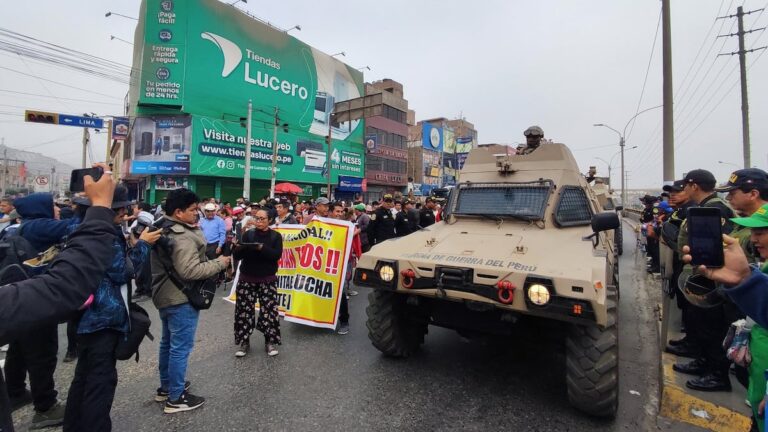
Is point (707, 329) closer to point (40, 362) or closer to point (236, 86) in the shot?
point (40, 362)

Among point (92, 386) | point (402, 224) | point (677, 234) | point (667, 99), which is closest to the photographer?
point (92, 386)

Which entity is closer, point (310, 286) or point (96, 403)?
point (96, 403)

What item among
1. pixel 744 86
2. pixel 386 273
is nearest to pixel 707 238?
pixel 386 273

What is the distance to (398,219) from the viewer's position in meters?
8.60

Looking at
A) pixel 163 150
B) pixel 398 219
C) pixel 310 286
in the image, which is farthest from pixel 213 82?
pixel 310 286

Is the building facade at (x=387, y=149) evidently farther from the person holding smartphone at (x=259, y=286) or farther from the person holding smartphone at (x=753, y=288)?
the person holding smartphone at (x=753, y=288)

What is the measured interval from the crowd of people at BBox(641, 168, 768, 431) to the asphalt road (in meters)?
0.56

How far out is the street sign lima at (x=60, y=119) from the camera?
1439cm

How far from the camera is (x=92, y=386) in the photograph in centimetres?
255

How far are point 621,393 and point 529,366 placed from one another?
2.84 ft

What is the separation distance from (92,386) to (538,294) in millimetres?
3225

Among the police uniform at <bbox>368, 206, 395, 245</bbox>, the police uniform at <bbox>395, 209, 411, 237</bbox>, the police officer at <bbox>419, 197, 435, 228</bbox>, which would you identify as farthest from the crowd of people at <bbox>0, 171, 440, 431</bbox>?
the police officer at <bbox>419, 197, 435, 228</bbox>

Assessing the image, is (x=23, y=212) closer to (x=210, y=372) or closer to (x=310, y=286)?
(x=210, y=372)

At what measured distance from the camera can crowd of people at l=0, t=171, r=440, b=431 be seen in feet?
5.12
